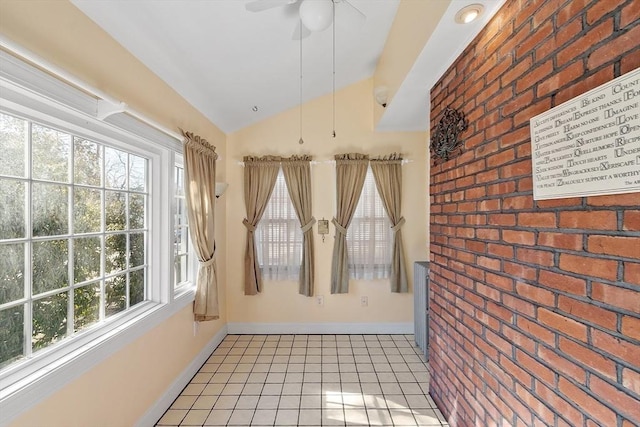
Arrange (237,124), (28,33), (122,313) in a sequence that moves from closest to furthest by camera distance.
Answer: (28,33) → (122,313) → (237,124)

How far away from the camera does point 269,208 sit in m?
3.41

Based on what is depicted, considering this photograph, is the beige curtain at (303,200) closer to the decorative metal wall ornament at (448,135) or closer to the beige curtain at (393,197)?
the beige curtain at (393,197)

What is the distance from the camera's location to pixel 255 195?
3.36 metres

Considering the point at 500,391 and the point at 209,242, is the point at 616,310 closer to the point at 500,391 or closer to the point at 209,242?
the point at 500,391

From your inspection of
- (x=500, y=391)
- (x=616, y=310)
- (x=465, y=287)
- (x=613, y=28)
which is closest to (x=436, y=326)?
(x=465, y=287)

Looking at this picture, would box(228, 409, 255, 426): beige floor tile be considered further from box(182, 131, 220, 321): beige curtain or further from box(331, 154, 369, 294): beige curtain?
box(331, 154, 369, 294): beige curtain

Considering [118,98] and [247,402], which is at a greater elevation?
[118,98]

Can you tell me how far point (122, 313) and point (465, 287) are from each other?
7.23ft

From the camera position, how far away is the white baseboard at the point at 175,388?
1923 mm

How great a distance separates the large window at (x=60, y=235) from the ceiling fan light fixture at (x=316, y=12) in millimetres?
1504

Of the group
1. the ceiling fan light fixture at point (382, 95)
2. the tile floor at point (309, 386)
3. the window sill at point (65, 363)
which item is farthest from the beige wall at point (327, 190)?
the window sill at point (65, 363)

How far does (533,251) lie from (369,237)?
2.29 m

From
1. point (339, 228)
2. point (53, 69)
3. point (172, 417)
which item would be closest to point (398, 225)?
point (339, 228)

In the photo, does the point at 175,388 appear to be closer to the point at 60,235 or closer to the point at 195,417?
the point at 195,417
